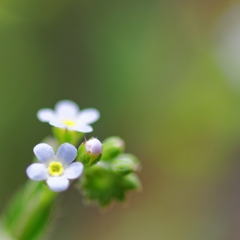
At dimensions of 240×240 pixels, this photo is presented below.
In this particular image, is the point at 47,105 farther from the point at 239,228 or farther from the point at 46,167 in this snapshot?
the point at 46,167

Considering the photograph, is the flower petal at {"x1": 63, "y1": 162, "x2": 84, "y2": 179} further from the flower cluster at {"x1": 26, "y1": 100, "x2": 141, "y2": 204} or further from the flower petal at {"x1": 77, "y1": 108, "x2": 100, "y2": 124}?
the flower petal at {"x1": 77, "y1": 108, "x2": 100, "y2": 124}

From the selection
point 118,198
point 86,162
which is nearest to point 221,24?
point 118,198

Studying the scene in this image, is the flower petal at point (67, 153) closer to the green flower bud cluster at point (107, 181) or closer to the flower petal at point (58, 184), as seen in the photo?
the flower petal at point (58, 184)

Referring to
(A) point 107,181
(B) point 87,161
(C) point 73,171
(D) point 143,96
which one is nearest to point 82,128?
(B) point 87,161

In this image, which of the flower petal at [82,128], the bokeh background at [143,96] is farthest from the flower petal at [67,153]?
the bokeh background at [143,96]

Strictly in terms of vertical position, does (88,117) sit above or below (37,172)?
above

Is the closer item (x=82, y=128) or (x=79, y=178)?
(x=82, y=128)

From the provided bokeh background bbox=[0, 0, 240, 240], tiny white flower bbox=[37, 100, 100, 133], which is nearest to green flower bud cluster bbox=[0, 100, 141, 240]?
tiny white flower bbox=[37, 100, 100, 133]

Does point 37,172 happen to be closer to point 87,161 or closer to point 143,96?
point 87,161

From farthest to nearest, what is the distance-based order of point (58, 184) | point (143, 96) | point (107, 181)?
point (143, 96)
point (107, 181)
point (58, 184)
